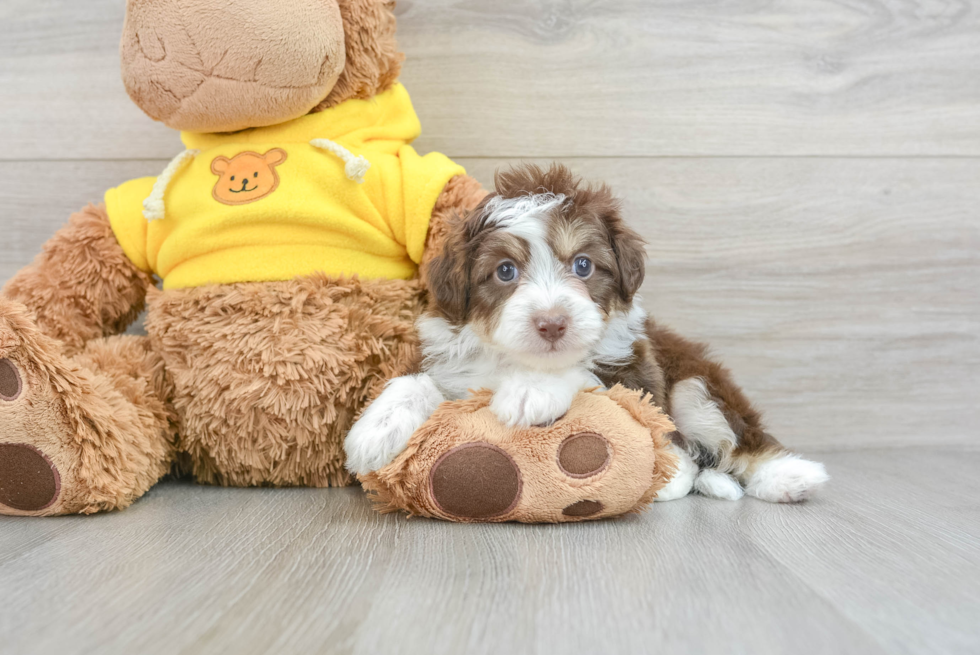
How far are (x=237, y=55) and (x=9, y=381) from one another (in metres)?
0.85

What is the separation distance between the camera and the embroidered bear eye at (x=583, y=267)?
60.5 inches

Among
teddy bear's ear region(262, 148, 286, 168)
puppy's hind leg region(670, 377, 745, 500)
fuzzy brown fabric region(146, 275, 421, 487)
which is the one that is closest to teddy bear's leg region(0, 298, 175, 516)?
fuzzy brown fabric region(146, 275, 421, 487)

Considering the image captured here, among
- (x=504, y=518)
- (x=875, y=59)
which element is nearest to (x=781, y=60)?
(x=875, y=59)

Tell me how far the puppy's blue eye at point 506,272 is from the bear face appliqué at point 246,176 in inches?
24.8

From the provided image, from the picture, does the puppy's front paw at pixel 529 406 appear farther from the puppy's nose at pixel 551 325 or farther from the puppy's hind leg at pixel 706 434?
the puppy's hind leg at pixel 706 434

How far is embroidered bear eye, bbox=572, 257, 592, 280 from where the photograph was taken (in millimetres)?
1537

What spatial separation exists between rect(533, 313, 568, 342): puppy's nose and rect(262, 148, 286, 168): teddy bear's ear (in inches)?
32.4

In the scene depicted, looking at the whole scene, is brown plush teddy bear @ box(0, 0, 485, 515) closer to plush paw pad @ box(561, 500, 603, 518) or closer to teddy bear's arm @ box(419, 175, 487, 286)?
teddy bear's arm @ box(419, 175, 487, 286)

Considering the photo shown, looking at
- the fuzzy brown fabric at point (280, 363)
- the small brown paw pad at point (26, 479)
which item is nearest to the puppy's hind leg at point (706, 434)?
the fuzzy brown fabric at point (280, 363)

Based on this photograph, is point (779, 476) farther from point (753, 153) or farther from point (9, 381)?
point (9, 381)

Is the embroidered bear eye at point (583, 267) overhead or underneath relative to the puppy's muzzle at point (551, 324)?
overhead

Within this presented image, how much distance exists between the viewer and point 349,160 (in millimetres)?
1736

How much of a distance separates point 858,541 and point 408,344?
1069mm

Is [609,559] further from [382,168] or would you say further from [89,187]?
[89,187]
